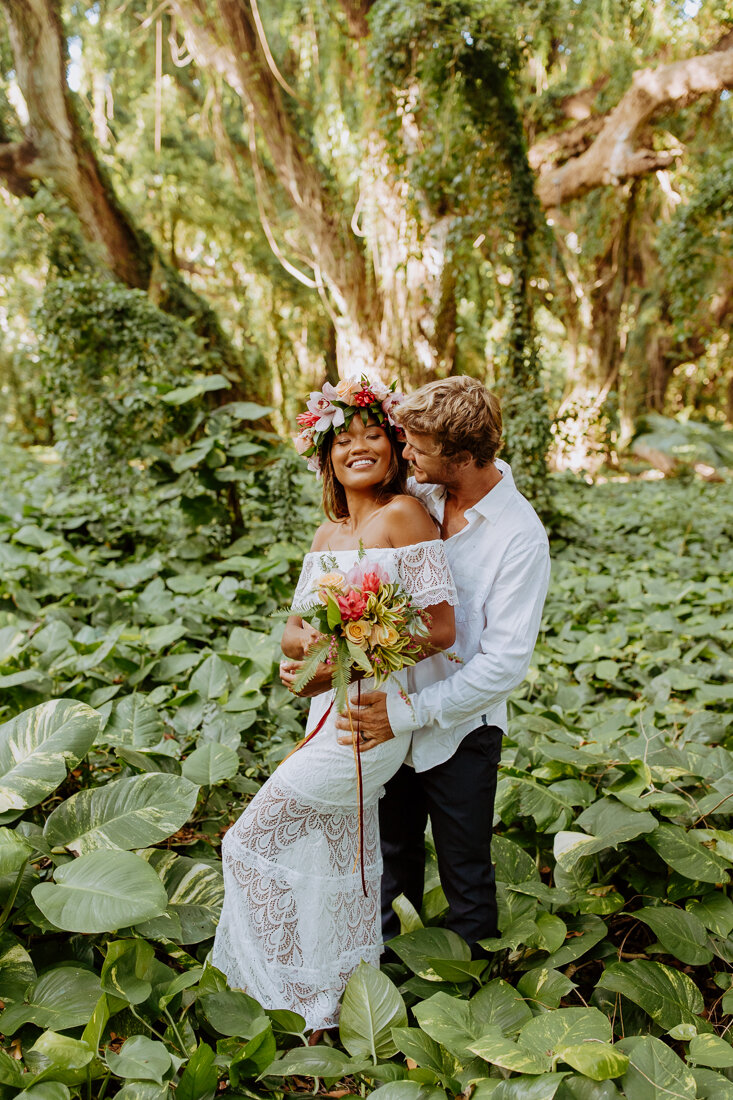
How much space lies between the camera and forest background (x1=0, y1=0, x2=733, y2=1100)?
1.60m

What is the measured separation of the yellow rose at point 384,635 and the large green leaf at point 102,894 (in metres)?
0.67

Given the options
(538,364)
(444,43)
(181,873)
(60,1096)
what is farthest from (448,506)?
(444,43)

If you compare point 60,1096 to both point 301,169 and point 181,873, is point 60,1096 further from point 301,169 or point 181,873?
point 301,169

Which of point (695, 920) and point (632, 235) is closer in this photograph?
point (695, 920)

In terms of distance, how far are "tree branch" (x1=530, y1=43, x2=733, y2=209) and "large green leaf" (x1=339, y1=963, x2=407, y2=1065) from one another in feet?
26.1

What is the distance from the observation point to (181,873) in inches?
77.8

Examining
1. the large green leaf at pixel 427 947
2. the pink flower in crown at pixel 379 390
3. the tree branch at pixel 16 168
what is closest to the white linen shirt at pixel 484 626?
the pink flower in crown at pixel 379 390

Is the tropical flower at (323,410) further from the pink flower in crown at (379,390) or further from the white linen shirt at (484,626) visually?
the white linen shirt at (484,626)

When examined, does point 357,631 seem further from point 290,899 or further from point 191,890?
point 191,890

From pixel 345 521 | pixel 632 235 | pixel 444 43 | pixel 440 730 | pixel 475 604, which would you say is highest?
pixel 444 43

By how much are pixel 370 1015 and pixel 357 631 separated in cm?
92

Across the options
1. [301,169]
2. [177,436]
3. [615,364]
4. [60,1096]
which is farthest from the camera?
[615,364]

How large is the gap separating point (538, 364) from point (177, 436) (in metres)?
3.06

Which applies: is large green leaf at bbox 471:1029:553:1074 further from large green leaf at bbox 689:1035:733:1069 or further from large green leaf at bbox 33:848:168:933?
large green leaf at bbox 33:848:168:933
